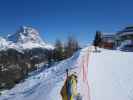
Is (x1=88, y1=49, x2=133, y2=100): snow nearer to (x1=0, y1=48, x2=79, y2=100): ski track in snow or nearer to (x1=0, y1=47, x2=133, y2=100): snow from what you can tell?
(x1=0, y1=47, x2=133, y2=100): snow

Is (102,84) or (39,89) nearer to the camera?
(102,84)

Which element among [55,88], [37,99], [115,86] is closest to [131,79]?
[115,86]

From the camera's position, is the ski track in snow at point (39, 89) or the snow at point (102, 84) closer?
the snow at point (102, 84)

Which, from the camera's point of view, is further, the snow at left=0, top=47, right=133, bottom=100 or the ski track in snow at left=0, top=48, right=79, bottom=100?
the ski track in snow at left=0, top=48, right=79, bottom=100

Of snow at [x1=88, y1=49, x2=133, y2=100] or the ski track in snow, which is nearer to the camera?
snow at [x1=88, y1=49, x2=133, y2=100]

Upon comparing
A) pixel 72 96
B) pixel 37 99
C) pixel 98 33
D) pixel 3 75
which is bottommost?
pixel 3 75

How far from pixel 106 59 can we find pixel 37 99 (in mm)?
12563

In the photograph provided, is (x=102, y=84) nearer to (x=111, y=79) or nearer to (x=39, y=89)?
(x=111, y=79)

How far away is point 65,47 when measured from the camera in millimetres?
88062

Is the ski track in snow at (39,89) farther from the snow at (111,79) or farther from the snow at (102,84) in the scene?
the snow at (111,79)

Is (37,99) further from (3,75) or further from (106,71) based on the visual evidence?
(3,75)

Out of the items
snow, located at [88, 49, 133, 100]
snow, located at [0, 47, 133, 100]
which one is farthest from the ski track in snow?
snow, located at [88, 49, 133, 100]

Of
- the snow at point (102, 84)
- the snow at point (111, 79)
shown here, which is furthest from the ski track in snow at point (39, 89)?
the snow at point (111, 79)

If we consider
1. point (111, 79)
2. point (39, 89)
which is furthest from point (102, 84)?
point (39, 89)
